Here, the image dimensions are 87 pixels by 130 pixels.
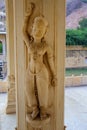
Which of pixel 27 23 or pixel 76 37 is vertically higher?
pixel 76 37

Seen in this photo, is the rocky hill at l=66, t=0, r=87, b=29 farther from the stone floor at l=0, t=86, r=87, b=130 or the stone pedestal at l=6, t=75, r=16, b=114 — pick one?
the stone pedestal at l=6, t=75, r=16, b=114

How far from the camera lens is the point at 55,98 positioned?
82.0 inches

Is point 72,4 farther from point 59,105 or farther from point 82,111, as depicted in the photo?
point 59,105

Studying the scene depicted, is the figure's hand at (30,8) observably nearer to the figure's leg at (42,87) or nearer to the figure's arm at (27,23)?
the figure's arm at (27,23)

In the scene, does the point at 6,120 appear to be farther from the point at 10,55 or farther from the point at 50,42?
the point at 50,42

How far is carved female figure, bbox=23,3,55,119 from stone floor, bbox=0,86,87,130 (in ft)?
3.47

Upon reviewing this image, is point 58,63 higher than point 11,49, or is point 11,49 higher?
point 11,49

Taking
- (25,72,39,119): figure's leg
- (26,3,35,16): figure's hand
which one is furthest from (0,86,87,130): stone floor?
(26,3,35,16): figure's hand

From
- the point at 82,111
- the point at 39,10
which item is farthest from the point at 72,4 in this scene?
the point at 39,10

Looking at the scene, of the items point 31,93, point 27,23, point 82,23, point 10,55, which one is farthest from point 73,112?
point 82,23

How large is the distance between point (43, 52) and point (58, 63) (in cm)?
25

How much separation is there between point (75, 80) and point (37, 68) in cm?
362

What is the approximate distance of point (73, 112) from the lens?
138 inches

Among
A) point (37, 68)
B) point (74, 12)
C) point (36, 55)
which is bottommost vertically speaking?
point (37, 68)
